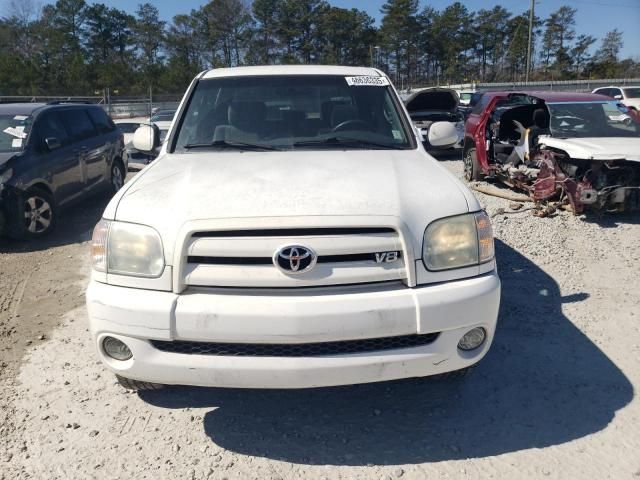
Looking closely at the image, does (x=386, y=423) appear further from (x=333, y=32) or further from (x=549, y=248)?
(x=333, y=32)

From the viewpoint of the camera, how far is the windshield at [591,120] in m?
7.55

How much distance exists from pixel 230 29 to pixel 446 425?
78.4 meters

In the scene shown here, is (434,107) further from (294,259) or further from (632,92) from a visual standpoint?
(632,92)

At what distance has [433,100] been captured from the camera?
13164 mm

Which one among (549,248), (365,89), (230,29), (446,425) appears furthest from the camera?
(230,29)

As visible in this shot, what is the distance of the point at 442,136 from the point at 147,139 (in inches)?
89.8

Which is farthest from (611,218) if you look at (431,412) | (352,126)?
(431,412)

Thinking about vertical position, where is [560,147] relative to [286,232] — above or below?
below

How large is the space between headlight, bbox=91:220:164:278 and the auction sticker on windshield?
220 centimetres

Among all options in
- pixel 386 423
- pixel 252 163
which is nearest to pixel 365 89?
pixel 252 163

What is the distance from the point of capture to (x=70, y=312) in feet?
14.4

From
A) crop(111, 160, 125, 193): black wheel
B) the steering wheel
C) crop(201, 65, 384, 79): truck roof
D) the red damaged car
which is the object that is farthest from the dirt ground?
crop(111, 160, 125, 193): black wheel

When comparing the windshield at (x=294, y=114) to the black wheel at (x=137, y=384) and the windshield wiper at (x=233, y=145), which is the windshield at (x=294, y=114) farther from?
the black wheel at (x=137, y=384)

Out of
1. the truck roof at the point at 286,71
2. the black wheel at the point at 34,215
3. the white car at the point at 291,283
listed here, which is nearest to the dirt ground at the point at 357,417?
the white car at the point at 291,283
